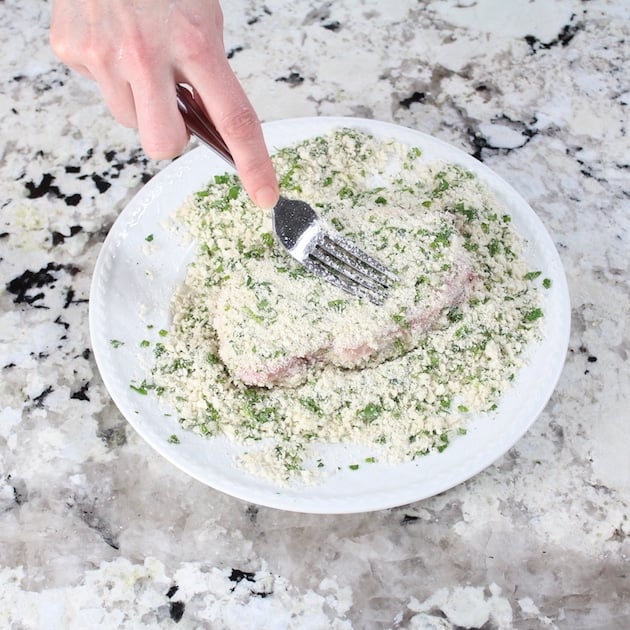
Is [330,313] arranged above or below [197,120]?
below

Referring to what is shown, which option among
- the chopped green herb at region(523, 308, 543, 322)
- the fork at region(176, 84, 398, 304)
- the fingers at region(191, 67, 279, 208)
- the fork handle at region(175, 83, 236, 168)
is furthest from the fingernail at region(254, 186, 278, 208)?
the chopped green herb at region(523, 308, 543, 322)

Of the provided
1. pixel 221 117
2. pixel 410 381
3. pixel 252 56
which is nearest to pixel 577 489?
pixel 410 381

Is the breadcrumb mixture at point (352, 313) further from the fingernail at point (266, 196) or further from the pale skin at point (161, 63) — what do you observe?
the pale skin at point (161, 63)

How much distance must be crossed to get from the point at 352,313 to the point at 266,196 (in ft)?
1.33

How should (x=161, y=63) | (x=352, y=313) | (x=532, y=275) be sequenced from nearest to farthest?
(x=161, y=63) → (x=352, y=313) → (x=532, y=275)

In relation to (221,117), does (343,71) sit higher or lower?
lower

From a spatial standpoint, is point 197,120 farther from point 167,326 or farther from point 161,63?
point 167,326

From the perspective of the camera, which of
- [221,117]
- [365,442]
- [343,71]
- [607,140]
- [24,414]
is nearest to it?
[221,117]

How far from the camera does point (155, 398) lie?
71.7 inches

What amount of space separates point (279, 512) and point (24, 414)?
786 millimetres

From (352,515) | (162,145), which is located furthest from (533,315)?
(162,145)

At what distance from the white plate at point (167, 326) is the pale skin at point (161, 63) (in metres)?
0.49

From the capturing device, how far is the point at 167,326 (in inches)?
Answer: 77.5

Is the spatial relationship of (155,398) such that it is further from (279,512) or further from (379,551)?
(379,551)
